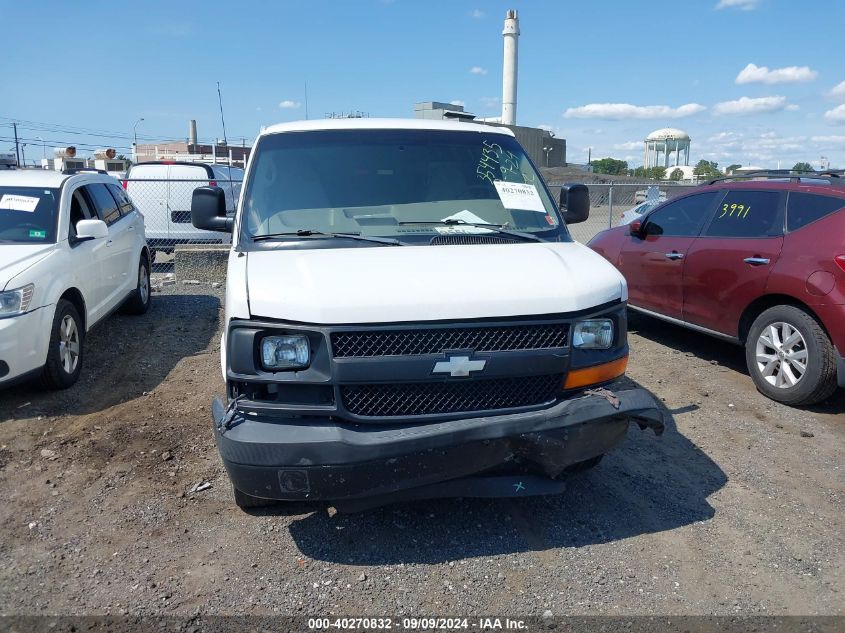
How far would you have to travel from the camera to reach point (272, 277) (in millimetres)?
3396

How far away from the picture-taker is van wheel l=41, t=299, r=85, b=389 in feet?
18.9

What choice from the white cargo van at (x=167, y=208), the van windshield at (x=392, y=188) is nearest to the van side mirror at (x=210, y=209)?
the van windshield at (x=392, y=188)

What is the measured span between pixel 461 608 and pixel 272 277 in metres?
1.78

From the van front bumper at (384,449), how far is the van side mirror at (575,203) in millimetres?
2037

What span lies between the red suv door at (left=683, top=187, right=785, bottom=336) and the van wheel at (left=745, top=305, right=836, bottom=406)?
296mm

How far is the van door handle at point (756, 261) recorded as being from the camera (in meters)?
5.95

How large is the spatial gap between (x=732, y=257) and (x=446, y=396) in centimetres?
416

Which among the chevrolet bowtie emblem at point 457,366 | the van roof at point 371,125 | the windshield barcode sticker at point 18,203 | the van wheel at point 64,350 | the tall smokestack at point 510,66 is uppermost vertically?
the tall smokestack at point 510,66

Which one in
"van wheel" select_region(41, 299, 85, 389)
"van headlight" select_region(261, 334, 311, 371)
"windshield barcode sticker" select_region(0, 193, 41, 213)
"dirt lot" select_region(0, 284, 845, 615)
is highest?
"windshield barcode sticker" select_region(0, 193, 41, 213)

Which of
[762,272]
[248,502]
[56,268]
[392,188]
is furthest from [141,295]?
[762,272]

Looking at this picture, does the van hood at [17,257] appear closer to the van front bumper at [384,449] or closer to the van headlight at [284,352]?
the van front bumper at [384,449]

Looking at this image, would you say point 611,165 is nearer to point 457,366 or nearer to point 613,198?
point 613,198

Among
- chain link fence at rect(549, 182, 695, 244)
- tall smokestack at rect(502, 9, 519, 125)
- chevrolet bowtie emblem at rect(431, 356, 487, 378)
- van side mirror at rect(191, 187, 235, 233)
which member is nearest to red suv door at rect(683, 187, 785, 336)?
chain link fence at rect(549, 182, 695, 244)

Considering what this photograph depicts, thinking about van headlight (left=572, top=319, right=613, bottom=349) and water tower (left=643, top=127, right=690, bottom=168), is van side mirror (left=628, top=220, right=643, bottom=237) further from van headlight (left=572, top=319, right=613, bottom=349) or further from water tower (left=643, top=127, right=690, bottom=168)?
water tower (left=643, top=127, right=690, bottom=168)
